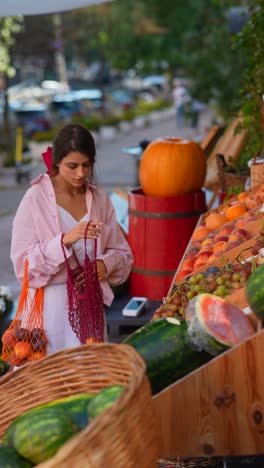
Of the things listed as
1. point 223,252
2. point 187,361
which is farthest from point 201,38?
point 187,361

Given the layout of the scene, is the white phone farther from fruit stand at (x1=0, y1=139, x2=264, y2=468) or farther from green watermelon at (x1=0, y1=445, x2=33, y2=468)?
green watermelon at (x1=0, y1=445, x2=33, y2=468)

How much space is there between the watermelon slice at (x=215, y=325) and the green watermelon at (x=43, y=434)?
590mm

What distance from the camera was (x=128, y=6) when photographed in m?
28.2

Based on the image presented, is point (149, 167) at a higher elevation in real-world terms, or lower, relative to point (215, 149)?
higher

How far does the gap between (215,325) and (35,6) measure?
13.8ft

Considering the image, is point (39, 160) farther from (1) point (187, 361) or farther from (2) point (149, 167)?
(1) point (187, 361)

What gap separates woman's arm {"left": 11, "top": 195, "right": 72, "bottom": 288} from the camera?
424 cm

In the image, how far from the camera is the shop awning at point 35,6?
6262mm

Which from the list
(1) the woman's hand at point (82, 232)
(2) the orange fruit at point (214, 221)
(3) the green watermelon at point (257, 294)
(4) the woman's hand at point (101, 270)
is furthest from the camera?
(2) the orange fruit at point (214, 221)

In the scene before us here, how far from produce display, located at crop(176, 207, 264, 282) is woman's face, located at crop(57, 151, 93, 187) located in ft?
2.48

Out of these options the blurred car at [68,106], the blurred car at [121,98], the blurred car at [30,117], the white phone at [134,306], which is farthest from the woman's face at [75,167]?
the blurred car at [121,98]

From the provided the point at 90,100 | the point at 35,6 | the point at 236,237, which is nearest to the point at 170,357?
the point at 236,237

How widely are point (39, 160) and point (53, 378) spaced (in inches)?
815

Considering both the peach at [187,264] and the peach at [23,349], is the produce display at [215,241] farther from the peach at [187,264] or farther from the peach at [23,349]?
the peach at [23,349]
